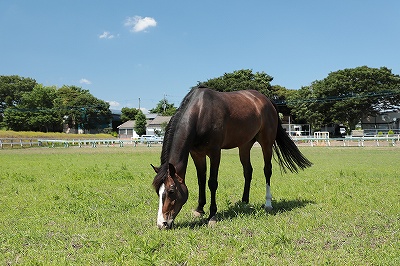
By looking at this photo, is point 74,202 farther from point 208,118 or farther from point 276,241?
point 276,241

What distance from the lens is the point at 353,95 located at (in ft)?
163

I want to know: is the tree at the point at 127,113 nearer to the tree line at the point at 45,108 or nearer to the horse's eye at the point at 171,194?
the tree line at the point at 45,108

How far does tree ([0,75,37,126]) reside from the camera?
68.1 m

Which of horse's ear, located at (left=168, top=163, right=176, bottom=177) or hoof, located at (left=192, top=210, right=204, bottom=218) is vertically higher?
horse's ear, located at (left=168, top=163, right=176, bottom=177)

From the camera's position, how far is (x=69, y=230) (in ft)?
14.7

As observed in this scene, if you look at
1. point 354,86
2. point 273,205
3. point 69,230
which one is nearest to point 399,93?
point 354,86

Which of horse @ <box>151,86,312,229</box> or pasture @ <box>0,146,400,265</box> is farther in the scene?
horse @ <box>151,86,312,229</box>

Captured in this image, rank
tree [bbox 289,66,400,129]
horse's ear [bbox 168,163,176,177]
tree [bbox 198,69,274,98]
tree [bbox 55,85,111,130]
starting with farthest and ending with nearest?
tree [bbox 55,85,111,130], tree [bbox 198,69,274,98], tree [bbox 289,66,400,129], horse's ear [bbox 168,163,176,177]

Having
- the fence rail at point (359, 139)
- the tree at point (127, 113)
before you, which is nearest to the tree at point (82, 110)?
the tree at point (127, 113)

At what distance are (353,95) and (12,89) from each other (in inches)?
2489

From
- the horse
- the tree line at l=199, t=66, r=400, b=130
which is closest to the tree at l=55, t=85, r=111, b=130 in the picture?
the tree line at l=199, t=66, r=400, b=130

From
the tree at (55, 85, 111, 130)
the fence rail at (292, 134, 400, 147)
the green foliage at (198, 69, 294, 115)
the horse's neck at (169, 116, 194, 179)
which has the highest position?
the green foliage at (198, 69, 294, 115)

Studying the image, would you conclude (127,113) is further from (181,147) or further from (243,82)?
(181,147)

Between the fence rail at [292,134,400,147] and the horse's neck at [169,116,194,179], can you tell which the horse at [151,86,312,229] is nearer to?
the horse's neck at [169,116,194,179]
